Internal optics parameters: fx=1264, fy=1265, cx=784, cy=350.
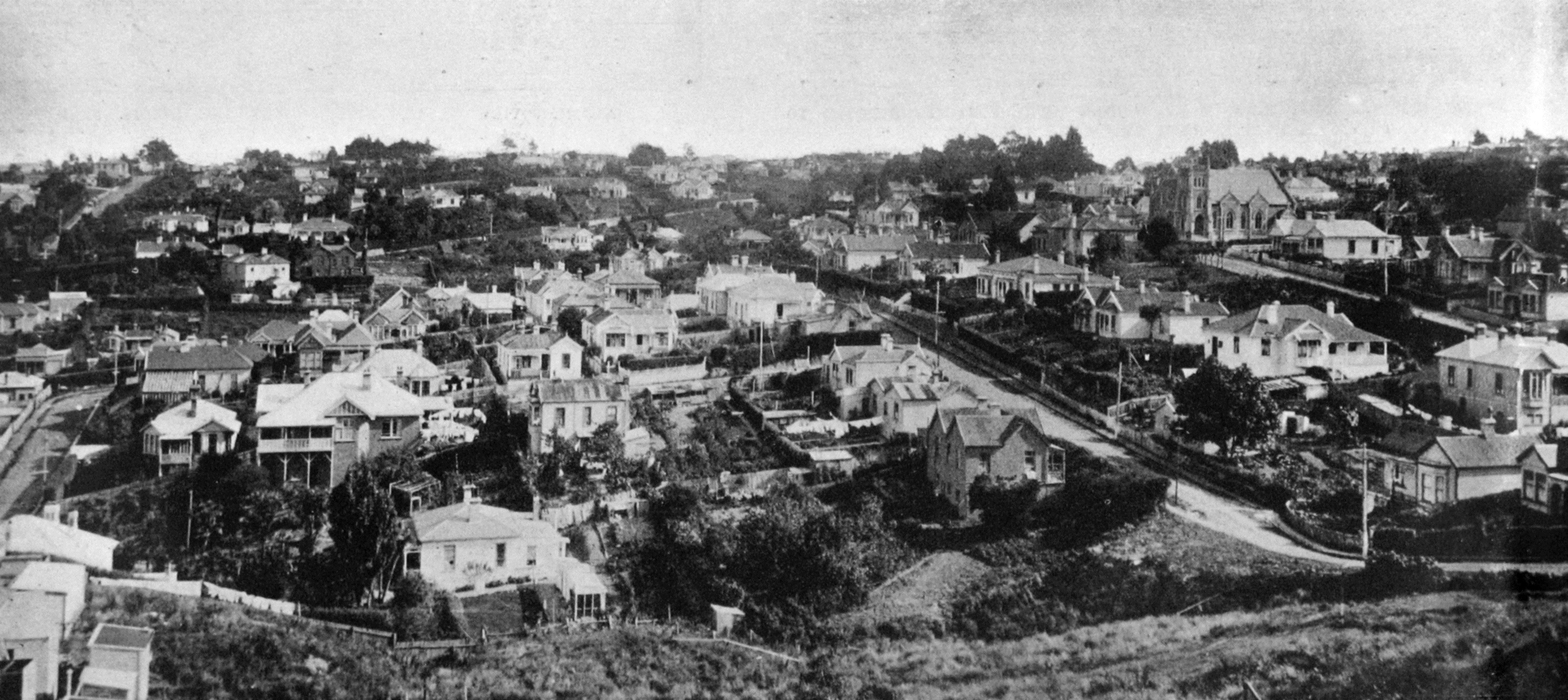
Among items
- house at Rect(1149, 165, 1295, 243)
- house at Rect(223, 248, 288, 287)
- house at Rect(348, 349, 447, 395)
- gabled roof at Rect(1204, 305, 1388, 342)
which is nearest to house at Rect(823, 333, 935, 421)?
gabled roof at Rect(1204, 305, 1388, 342)

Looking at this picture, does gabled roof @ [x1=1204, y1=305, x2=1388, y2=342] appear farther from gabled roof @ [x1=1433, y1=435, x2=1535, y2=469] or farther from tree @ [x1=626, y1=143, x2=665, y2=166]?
tree @ [x1=626, y1=143, x2=665, y2=166]

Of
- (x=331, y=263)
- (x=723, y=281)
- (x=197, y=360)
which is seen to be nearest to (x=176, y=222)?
(x=331, y=263)

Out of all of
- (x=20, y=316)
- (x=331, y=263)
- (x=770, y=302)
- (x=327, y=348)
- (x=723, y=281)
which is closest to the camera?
(x=327, y=348)

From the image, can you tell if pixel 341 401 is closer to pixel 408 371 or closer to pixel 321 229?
pixel 408 371

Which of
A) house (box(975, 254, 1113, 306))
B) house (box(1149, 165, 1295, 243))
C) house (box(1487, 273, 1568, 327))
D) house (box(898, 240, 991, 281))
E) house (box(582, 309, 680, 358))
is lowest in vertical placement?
house (box(582, 309, 680, 358))

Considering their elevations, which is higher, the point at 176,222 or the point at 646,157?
the point at 646,157

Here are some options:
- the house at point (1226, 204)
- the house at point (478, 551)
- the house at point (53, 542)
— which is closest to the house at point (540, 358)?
the house at point (478, 551)
